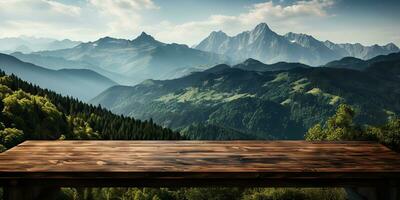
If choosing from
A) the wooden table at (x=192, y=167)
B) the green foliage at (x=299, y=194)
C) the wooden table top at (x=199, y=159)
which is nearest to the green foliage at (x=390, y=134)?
the green foliage at (x=299, y=194)

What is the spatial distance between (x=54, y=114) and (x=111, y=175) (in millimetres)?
111352

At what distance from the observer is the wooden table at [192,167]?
17.9 ft

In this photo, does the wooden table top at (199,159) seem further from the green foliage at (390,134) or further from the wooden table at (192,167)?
the green foliage at (390,134)

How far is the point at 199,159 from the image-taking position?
242 inches

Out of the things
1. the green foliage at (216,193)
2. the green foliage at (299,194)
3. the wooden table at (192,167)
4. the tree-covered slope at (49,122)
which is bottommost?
the green foliage at (216,193)

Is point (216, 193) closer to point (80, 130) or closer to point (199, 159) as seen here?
point (199, 159)

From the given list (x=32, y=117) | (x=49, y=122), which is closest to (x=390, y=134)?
(x=49, y=122)

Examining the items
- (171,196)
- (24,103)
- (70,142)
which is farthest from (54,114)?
(70,142)

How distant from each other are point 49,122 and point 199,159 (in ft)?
357

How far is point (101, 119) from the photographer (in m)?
122

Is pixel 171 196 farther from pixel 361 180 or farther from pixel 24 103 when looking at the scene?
pixel 361 180

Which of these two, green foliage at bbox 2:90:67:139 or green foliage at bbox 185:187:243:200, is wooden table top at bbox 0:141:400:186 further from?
green foliage at bbox 2:90:67:139

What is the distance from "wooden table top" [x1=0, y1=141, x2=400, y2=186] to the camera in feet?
18.0

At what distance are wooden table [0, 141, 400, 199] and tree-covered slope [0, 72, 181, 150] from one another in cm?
8639
